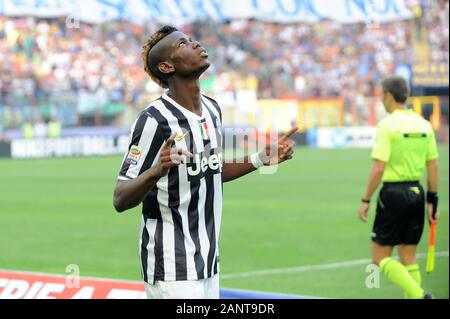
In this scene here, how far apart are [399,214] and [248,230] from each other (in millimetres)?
5901

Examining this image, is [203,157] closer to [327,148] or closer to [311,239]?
[311,239]

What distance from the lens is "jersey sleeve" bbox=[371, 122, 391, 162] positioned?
763 centimetres

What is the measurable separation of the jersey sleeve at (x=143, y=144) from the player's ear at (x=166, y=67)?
253 millimetres

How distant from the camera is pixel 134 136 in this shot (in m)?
4.20

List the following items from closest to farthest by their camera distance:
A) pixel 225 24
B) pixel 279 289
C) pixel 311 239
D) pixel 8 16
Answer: pixel 279 289, pixel 311 239, pixel 8 16, pixel 225 24

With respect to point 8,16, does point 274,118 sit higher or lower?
lower

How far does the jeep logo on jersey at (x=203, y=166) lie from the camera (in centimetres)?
427

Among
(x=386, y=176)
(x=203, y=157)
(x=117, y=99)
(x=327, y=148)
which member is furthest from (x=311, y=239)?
(x=327, y=148)

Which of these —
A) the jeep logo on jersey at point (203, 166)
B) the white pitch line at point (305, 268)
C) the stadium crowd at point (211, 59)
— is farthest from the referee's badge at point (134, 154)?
the stadium crowd at point (211, 59)

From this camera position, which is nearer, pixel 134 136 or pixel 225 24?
pixel 134 136

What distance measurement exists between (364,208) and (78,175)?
49.4 feet

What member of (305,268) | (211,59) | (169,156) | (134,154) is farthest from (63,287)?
(211,59)

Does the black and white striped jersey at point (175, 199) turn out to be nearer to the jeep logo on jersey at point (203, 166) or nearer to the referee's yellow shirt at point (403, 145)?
the jeep logo on jersey at point (203, 166)

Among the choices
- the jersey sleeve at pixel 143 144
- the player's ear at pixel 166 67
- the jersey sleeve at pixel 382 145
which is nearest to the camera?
the jersey sleeve at pixel 143 144
